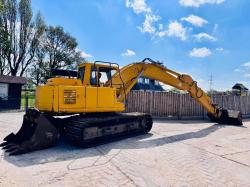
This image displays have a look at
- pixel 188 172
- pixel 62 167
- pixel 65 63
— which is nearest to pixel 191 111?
pixel 188 172

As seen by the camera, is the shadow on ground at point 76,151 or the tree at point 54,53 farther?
the tree at point 54,53

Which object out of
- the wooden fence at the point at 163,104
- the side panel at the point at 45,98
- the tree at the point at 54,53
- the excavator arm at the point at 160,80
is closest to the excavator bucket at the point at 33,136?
the side panel at the point at 45,98

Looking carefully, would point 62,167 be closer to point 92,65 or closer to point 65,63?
point 92,65

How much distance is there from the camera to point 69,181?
188 inches

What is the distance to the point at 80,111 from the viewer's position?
7711mm

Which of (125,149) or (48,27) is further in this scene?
(48,27)

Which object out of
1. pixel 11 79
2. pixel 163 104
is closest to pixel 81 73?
pixel 163 104

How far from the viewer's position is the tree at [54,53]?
135 feet

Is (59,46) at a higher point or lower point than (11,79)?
higher

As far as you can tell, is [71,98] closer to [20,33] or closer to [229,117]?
[229,117]

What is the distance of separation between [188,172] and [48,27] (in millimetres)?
40487

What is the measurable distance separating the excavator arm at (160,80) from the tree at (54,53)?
31.8 m

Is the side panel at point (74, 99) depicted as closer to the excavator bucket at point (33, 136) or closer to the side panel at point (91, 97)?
the side panel at point (91, 97)

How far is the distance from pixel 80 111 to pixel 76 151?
4.25 feet
